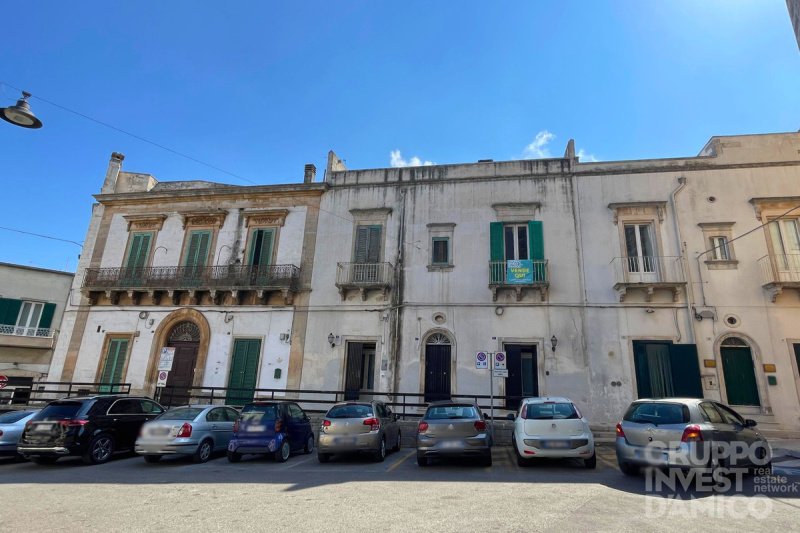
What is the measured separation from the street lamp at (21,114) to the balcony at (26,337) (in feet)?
60.4

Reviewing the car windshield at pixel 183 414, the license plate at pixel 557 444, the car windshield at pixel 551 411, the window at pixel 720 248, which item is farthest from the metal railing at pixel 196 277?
the window at pixel 720 248

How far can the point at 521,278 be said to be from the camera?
652 inches

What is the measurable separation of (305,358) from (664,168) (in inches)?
646

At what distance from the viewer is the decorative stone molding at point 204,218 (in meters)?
20.3

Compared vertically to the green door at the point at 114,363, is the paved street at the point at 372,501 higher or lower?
lower

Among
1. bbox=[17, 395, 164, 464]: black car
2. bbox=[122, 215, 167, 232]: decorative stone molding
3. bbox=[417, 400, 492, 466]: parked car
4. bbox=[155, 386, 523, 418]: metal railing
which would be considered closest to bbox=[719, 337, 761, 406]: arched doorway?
bbox=[155, 386, 523, 418]: metal railing

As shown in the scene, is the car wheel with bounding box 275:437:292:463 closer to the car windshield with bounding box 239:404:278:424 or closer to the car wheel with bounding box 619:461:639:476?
the car windshield with bounding box 239:404:278:424

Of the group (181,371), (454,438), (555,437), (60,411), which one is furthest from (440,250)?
(60,411)

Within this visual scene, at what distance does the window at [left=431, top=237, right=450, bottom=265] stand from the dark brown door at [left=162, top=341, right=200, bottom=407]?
1109cm

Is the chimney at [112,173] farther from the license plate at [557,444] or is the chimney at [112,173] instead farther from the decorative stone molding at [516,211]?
the license plate at [557,444]

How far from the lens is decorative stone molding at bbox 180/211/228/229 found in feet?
66.6

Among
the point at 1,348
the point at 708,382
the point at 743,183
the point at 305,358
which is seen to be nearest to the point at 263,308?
the point at 305,358

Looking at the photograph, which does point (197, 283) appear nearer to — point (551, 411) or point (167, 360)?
point (167, 360)

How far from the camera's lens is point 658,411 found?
7.93 m
